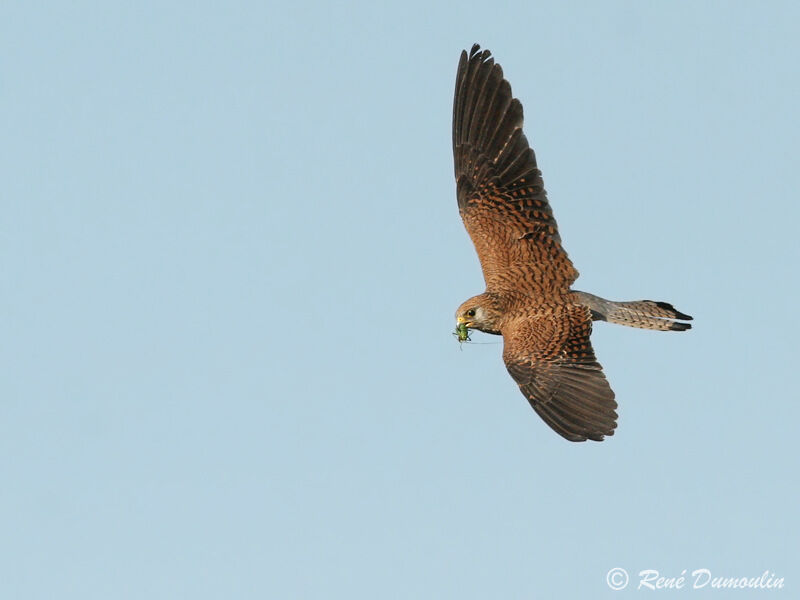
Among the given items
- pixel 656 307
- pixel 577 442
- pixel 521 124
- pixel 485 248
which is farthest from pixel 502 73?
pixel 577 442

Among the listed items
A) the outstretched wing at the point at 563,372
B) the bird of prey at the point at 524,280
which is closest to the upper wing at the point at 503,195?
the bird of prey at the point at 524,280

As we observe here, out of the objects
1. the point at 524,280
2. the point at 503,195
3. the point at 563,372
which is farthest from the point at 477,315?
the point at 503,195

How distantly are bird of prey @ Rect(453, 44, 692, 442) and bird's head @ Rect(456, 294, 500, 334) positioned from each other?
0.01 m

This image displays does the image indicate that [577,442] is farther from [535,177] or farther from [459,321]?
[535,177]

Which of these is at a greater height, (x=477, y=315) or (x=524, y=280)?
(x=524, y=280)

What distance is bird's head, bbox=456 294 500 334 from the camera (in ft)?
55.1

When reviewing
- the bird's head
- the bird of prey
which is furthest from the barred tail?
the bird's head

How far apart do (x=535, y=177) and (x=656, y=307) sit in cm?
220

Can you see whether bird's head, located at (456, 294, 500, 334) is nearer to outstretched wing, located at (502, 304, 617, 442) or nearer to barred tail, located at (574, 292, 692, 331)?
outstretched wing, located at (502, 304, 617, 442)

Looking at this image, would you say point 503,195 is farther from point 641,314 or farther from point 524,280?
point 641,314

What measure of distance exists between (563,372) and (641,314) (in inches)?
54.6

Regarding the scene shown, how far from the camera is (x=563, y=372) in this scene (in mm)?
16203

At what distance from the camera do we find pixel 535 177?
17203 mm

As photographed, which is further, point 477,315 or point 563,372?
point 477,315
